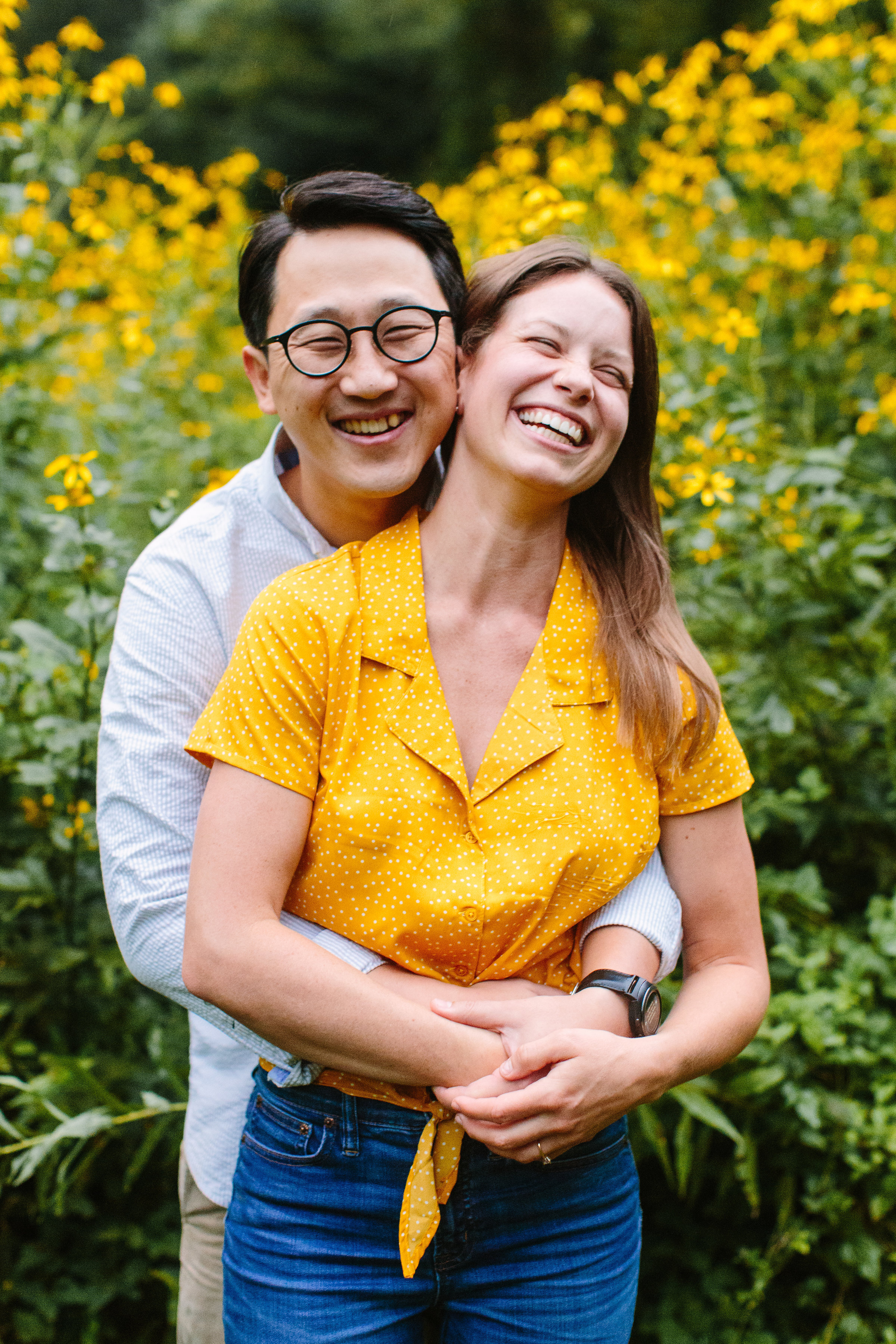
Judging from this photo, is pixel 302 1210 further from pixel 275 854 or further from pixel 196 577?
pixel 196 577

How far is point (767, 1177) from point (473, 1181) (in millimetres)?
1144

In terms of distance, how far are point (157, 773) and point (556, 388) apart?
2.23 feet

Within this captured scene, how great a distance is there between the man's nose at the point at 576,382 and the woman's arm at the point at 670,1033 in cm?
53

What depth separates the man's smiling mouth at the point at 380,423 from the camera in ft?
4.76

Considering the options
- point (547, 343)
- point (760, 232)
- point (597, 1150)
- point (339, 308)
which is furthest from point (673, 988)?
point (760, 232)

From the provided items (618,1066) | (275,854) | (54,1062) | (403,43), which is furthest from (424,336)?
(403,43)

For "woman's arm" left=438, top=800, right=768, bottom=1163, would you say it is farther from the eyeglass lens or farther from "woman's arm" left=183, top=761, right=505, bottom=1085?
the eyeglass lens

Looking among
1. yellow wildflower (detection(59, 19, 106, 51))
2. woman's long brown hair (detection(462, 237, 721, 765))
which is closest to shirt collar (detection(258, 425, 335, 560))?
woman's long brown hair (detection(462, 237, 721, 765))

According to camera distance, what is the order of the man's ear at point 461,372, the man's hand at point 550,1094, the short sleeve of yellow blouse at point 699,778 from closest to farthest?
1. the man's hand at point 550,1094
2. the short sleeve of yellow blouse at point 699,778
3. the man's ear at point 461,372

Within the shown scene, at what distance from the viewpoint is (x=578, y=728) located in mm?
1316

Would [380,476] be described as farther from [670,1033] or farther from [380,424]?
[670,1033]

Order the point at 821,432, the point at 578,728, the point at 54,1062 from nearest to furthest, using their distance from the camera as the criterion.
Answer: the point at 578,728
the point at 54,1062
the point at 821,432

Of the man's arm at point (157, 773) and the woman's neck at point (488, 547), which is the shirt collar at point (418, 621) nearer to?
the woman's neck at point (488, 547)

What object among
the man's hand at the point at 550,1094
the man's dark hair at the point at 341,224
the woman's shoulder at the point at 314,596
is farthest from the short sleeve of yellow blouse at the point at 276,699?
the man's dark hair at the point at 341,224
